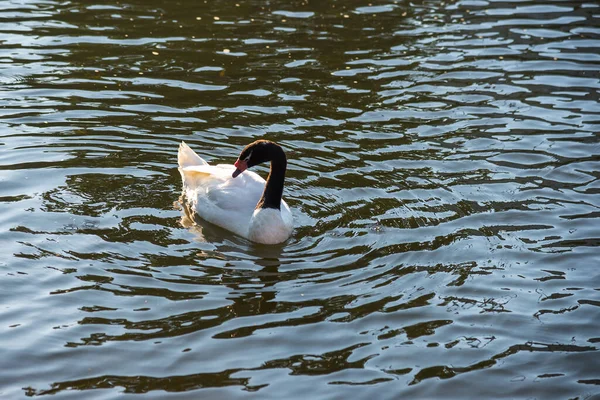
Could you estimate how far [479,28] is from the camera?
1753 cm

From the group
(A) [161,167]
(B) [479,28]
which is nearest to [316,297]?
(A) [161,167]

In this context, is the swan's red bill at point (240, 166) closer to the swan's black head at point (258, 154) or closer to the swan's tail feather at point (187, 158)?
the swan's black head at point (258, 154)

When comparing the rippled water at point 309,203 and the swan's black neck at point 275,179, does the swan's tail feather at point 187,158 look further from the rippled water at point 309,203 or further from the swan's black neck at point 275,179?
the swan's black neck at point 275,179

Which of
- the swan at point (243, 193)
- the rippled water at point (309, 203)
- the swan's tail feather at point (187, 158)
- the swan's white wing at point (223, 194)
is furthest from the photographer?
the swan's tail feather at point (187, 158)

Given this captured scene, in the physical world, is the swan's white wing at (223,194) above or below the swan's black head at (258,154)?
below

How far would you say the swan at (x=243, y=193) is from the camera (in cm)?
1015

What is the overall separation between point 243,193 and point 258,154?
564 mm

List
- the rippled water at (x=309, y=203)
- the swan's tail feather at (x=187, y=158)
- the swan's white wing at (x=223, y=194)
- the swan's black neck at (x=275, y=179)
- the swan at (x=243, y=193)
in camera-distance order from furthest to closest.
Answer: the swan's tail feather at (x=187, y=158), the swan's white wing at (x=223, y=194), the swan's black neck at (x=275, y=179), the swan at (x=243, y=193), the rippled water at (x=309, y=203)

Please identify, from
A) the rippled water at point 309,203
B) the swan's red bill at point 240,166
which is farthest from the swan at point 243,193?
the rippled water at point 309,203

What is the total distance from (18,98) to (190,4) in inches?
220

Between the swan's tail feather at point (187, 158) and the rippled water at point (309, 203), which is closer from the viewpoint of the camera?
the rippled water at point (309, 203)

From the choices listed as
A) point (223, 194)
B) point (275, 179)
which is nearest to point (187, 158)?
point (223, 194)

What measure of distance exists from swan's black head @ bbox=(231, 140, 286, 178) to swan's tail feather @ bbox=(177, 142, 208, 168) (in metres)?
0.63

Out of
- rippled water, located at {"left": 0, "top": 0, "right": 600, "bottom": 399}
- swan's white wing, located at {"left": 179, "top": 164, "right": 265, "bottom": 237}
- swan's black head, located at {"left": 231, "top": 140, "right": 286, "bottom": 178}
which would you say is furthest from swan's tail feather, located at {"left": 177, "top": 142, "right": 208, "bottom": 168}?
swan's black head, located at {"left": 231, "top": 140, "right": 286, "bottom": 178}
